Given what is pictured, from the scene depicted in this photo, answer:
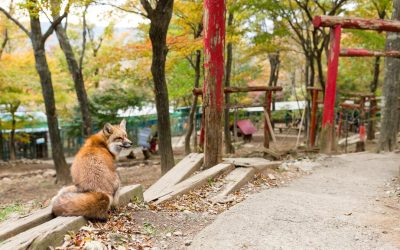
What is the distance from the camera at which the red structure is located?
8619mm

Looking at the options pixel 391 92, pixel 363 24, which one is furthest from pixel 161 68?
pixel 391 92

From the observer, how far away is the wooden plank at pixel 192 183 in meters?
5.37

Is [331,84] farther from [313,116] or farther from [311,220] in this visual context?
[311,220]

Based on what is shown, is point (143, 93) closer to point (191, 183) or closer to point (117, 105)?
point (117, 105)

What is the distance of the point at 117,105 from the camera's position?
2122cm

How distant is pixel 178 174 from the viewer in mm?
6758

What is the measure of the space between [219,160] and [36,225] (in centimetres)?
388

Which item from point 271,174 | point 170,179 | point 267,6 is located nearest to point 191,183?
point 170,179

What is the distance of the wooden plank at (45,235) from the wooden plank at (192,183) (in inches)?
66.6

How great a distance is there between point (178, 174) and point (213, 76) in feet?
6.21

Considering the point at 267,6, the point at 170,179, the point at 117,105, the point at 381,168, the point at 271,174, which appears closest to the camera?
the point at 170,179

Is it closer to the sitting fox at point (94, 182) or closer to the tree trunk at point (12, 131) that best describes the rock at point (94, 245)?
the sitting fox at point (94, 182)

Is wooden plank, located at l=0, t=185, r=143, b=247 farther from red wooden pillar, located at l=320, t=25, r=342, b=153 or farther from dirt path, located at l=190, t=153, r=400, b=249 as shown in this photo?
red wooden pillar, located at l=320, t=25, r=342, b=153

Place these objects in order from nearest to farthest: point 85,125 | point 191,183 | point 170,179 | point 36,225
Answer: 1. point 36,225
2. point 191,183
3. point 170,179
4. point 85,125
